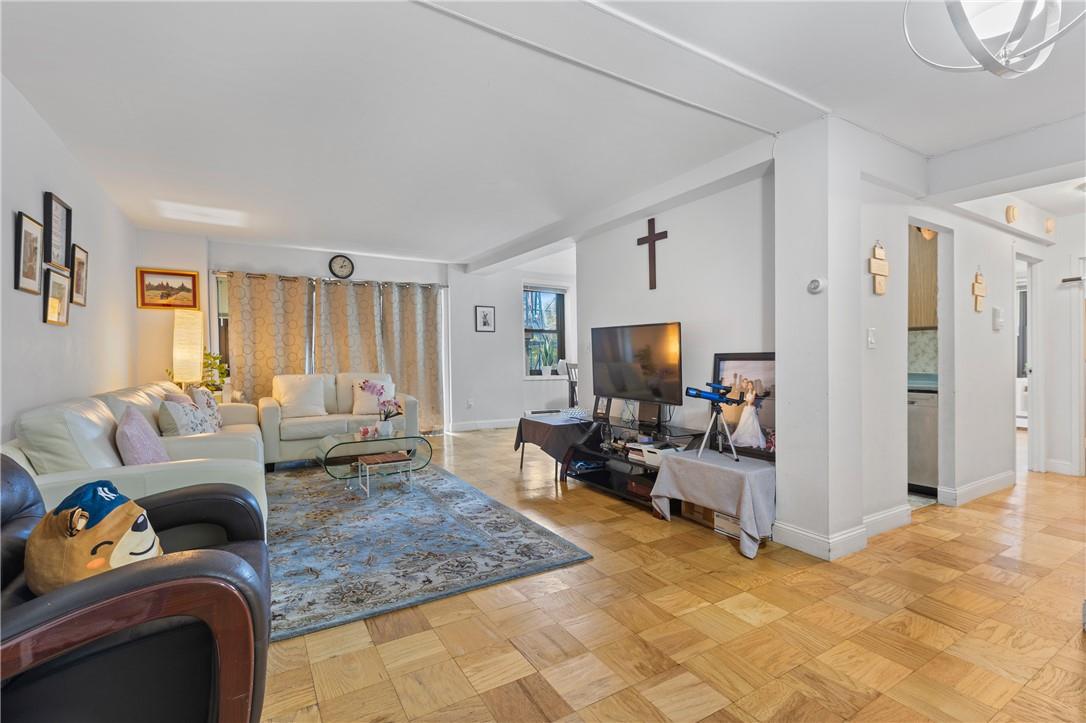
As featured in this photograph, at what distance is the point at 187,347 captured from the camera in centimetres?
494

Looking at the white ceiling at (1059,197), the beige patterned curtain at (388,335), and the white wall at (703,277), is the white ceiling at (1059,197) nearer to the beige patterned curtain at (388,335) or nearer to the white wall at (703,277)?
the white wall at (703,277)

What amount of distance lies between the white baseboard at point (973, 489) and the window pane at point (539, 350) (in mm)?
5345

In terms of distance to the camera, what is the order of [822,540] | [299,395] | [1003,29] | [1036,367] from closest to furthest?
[1003,29] < [822,540] < [1036,367] < [299,395]

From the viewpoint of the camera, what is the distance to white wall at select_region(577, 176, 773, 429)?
11.2ft

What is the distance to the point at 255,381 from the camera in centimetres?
581

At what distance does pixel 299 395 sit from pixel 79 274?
241 cm

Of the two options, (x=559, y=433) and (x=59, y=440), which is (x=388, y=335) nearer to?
(x=559, y=433)

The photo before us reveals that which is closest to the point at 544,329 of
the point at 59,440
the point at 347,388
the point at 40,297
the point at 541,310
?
the point at 541,310

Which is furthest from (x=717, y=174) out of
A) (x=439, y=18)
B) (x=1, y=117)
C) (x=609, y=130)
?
(x=1, y=117)

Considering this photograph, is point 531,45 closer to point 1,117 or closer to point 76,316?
point 1,117

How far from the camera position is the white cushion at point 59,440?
7.26 ft

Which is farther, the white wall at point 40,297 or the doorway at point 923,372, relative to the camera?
the doorway at point 923,372

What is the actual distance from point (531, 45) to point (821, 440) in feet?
7.94

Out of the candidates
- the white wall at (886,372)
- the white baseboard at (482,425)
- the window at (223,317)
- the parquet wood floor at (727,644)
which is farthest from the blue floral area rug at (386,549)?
the white baseboard at (482,425)
